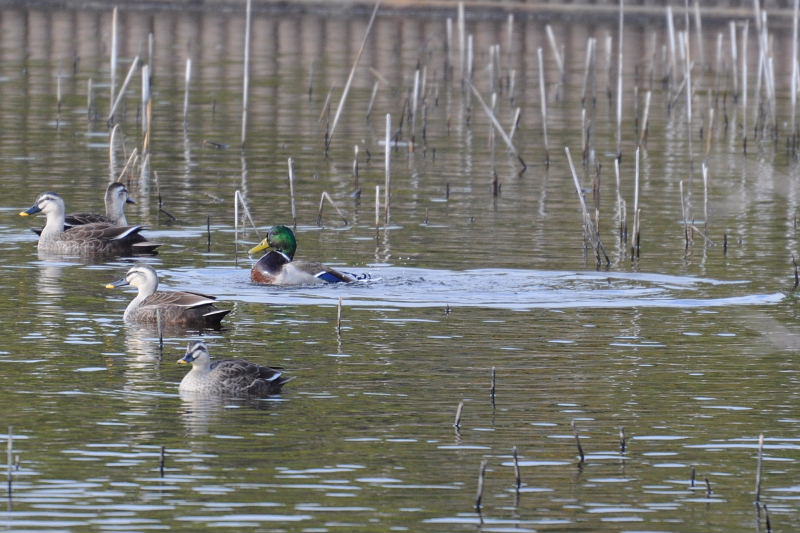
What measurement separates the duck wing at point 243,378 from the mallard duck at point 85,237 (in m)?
7.56

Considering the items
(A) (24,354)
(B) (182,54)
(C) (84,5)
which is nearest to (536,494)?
(A) (24,354)

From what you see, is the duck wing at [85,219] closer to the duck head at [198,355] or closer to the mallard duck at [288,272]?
the mallard duck at [288,272]

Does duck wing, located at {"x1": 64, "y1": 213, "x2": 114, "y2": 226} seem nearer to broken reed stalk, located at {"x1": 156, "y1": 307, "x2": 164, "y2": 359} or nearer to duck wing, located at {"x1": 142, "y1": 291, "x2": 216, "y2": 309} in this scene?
duck wing, located at {"x1": 142, "y1": 291, "x2": 216, "y2": 309}

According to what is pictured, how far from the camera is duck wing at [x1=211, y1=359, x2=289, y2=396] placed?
44.1 feet

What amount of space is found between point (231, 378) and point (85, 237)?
832 centimetres

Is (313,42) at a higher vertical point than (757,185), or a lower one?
higher

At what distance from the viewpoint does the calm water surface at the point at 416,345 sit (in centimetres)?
1089

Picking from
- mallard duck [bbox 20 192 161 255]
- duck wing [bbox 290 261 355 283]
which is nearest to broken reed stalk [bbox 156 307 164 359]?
duck wing [bbox 290 261 355 283]

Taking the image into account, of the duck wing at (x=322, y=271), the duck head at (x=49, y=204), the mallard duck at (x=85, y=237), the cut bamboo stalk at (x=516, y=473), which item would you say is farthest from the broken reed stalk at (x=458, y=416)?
the duck head at (x=49, y=204)

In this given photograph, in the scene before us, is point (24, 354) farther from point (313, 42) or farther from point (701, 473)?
point (313, 42)

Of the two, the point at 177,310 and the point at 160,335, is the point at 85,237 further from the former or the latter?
the point at 160,335

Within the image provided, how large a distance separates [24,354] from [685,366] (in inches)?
218

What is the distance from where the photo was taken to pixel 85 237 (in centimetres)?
2133

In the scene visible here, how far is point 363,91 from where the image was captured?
41.9 metres
